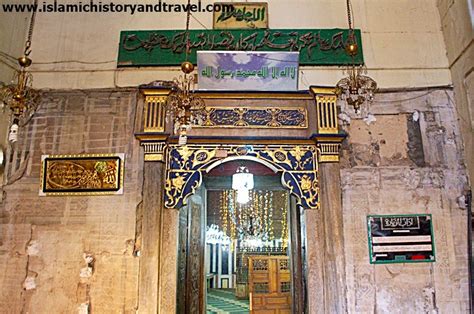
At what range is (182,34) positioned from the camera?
3.71 meters

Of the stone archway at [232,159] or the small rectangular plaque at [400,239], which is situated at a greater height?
the stone archway at [232,159]

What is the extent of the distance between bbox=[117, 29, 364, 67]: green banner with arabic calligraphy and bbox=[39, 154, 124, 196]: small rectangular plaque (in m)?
0.98

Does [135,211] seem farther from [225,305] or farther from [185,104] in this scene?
[225,305]

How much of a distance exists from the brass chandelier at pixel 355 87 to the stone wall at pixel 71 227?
1.83 metres

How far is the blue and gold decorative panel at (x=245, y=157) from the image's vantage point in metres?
3.19

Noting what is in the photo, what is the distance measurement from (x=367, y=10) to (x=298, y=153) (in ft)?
5.58

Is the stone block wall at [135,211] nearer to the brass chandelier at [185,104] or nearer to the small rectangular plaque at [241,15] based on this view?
the brass chandelier at [185,104]

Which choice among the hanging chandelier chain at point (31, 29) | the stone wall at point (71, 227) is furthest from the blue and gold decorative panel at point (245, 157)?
the hanging chandelier chain at point (31, 29)

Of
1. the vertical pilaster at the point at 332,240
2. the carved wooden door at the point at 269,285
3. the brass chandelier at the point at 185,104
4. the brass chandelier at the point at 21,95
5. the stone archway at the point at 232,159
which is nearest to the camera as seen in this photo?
the brass chandelier at the point at 185,104

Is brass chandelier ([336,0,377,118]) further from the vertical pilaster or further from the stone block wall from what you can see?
the vertical pilaster

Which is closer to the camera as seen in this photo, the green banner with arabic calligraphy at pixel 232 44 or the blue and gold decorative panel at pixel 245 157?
the blue and gold decorative panel at pixel 245 157

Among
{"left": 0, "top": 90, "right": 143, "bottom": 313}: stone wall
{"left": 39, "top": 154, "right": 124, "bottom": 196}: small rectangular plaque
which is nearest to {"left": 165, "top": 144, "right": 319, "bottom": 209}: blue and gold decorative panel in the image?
{"left": 0, "top": 90, "right": 143, "bottom": 313}: stone wall

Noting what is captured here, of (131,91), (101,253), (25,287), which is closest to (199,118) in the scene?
(131,91)

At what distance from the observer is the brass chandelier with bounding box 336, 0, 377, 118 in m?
2.94
